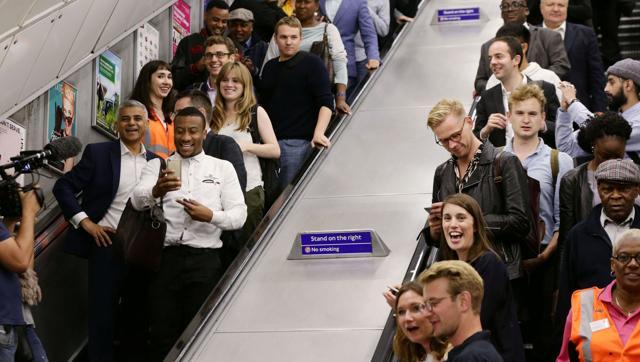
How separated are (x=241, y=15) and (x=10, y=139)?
10.3ft

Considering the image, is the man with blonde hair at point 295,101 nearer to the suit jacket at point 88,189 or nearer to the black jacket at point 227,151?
the black jacket at point 227,151

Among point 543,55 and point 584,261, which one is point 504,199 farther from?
point 543,55

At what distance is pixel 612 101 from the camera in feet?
30.3

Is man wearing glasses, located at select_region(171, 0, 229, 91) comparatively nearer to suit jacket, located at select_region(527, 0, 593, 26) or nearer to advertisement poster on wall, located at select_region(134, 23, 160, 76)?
advertisement poster on wall, located at select_region(134, 23, 160, 76)

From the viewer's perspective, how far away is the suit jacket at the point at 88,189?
8.77 meters

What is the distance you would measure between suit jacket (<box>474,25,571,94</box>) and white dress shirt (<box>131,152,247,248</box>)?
3148 mm

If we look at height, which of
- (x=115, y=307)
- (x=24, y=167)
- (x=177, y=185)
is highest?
(x=24, y=167)

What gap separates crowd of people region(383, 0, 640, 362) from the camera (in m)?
5.86

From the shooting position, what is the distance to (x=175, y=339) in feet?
27.0

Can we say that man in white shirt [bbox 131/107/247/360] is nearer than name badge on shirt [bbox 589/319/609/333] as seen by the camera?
No

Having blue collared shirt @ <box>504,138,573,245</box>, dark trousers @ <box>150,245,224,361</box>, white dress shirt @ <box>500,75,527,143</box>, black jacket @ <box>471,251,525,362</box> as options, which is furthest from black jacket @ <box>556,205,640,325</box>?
dark trousers @ <box>150,245,224,361</box>

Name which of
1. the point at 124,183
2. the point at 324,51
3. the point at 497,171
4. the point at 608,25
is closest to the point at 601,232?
the point at 497,171

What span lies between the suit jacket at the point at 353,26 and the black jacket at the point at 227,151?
3788 mm

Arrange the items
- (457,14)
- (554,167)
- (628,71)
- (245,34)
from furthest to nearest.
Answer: (457,14), (245,34), (628,71), (554,167)
